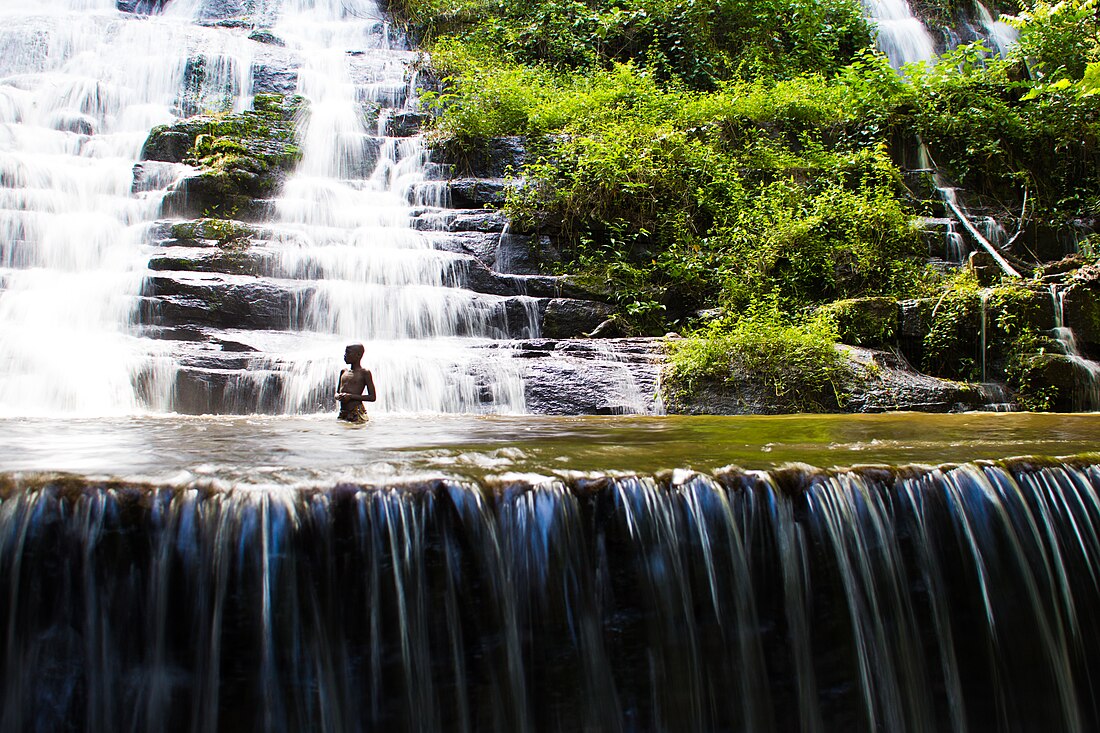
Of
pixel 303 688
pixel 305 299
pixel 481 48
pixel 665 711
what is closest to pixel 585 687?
pixel 665 711

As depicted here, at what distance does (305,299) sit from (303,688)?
6717mm

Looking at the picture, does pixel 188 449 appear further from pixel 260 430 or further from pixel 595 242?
pixel 595 242

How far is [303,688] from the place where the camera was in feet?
8.88

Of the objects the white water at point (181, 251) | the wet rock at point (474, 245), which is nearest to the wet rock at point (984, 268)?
the white water at point (181, 251)

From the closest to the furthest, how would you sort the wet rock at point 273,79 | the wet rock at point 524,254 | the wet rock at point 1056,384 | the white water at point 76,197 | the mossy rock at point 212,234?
the white water at point 76,197 < the wet rock at point 1056,384 < the mossy rock at point 212,234 < the wet rock at point 524,254 < the wet rock at point 273,79

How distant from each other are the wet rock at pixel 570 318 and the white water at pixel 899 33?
11489 millimetres

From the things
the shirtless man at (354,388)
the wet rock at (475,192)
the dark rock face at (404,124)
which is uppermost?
the dark rock face at (404,124)

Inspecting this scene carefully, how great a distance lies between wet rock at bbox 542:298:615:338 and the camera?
9195 millimetres

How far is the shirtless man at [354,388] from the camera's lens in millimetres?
5930

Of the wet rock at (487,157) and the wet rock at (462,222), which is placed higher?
the wet rock at (487,157)

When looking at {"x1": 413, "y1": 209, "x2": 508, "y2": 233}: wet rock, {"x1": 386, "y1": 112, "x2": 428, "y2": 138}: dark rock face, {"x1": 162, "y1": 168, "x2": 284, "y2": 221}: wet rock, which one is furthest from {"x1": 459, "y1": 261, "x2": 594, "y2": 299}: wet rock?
{"x1": 386, "y1": 112, "x2": 428, "y2": 138}: dark rock face

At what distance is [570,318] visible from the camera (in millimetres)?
9273

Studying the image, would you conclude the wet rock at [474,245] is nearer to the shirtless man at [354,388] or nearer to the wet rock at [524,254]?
the wet rock at [524,254]

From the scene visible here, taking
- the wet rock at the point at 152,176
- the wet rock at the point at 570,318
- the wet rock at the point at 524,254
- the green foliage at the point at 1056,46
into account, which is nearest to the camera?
the wet rock at the point at 570,318
